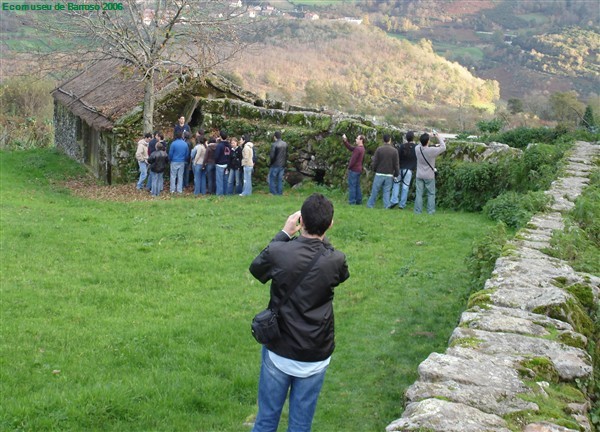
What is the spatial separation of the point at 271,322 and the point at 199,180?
1520 cm

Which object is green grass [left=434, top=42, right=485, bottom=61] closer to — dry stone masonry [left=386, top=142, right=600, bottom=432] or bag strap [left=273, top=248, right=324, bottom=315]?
dry stone masonry [left=386, top=142, right=600, bottom=432]

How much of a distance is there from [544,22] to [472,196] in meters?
67.0

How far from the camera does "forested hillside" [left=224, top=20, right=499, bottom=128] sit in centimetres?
5041

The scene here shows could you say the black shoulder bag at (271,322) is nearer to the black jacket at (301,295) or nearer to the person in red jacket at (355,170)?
the black jacket at (301,295)

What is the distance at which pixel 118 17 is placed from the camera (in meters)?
22.0

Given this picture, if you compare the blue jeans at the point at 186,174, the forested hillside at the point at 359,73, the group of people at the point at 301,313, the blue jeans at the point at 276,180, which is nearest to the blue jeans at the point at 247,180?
the blue jeans at the point at 276,180

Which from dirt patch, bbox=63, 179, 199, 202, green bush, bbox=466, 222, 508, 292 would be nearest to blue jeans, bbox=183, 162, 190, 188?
dirt patch, bbox=63, 179, 199, 202

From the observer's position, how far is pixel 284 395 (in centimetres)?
511

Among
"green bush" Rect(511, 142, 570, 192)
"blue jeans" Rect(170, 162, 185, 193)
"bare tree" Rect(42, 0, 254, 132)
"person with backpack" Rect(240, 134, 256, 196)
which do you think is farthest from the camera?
"bare tree" Rect(42, 0, 254, 132)

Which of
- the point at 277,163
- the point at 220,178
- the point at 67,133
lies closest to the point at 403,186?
the point at 277,163

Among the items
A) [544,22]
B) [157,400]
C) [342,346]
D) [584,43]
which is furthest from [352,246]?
[544,22]

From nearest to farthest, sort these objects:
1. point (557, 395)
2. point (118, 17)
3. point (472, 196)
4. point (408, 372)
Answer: point (557, 395), point (408, 372), point (472, 196), point (118, 17)

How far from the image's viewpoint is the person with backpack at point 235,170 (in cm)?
1925

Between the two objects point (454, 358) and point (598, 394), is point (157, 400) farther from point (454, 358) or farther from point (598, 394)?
point (598, 394)
